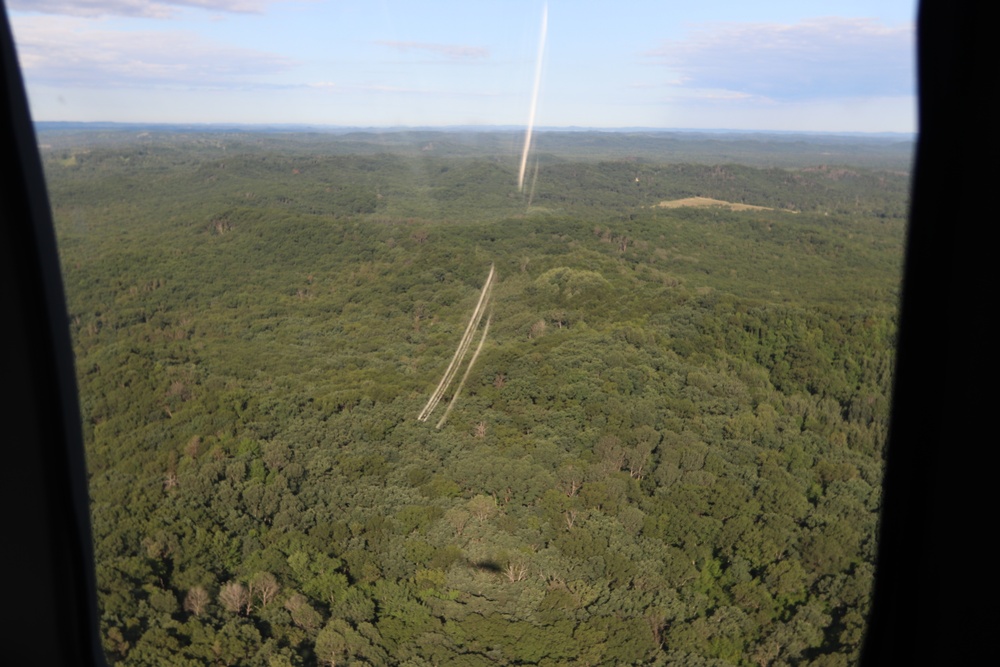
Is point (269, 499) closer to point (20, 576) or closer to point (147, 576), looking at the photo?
point (147, 576)

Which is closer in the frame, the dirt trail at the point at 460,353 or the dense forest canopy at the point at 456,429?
the dense forest canopy at the point at 456,429

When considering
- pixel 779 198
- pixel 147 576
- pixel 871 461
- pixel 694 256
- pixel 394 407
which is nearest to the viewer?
pixel 147 576

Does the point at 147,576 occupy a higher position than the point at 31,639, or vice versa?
the point at 31,639

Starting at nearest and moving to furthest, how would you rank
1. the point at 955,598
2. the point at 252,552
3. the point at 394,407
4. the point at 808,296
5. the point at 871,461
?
1. the point at 955,598
2. the point at 252,552
3. the point at 871,461
4. the point at 394,407
5. the point at 808,296

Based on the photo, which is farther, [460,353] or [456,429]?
[456,429]

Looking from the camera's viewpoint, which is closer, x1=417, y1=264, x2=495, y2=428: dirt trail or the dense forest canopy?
the dense forest canopy

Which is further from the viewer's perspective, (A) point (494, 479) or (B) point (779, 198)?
(B) point (779, 198)

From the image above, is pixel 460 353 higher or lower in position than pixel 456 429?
higher

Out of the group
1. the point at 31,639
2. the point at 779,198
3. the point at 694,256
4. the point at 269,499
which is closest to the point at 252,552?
→ the point at 269,499
